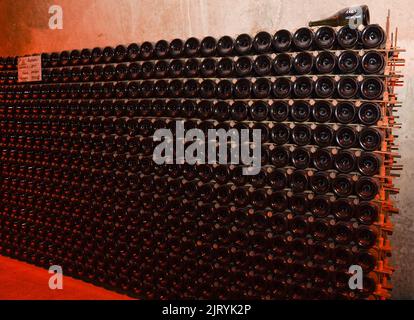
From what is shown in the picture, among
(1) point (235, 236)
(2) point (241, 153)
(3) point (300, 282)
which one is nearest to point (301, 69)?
(2) point (241, 153)

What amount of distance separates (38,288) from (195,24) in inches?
131

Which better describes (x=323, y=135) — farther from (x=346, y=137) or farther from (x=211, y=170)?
(x=211, y=170)

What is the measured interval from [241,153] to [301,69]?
847 mm

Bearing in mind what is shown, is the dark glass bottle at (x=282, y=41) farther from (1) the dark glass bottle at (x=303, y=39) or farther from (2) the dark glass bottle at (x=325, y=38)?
(2) the dark glass bottle at (x=325, y=38)

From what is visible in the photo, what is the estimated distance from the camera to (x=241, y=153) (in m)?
3.32

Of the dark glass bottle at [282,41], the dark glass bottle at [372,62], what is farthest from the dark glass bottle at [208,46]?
the dark glass bottle at [372,62]

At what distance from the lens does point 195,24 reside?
415 cm

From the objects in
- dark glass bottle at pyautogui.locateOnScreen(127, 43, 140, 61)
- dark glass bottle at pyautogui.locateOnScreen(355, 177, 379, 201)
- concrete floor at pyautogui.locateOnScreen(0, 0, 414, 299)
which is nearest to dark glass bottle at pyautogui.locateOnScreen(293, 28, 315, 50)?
concrete floor at pyautogui.locateOnScreen(0, 0, 414, 299)

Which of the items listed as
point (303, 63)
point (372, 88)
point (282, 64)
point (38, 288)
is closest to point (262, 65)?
point (282, 64)

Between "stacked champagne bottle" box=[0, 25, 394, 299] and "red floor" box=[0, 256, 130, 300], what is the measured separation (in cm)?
13

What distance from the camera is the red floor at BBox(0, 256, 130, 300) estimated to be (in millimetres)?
3998

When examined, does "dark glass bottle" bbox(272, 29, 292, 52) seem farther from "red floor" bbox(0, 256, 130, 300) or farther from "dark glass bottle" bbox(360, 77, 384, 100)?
"red floor" bbox(0, 256, 130, 300)

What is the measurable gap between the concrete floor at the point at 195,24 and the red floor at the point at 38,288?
289cm
